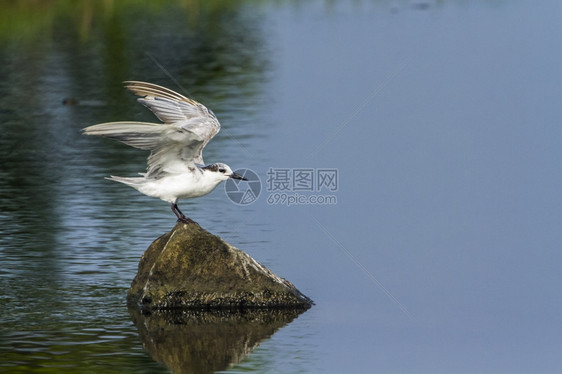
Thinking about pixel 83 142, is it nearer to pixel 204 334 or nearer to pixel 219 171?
pixel 219 171

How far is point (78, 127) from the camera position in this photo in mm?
20672

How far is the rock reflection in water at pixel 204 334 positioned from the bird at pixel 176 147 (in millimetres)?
996

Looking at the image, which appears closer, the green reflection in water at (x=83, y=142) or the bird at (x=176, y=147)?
the green reflection in water at (x=83, y=142)

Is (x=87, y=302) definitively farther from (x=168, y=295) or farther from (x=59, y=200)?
(x=59, y=200)

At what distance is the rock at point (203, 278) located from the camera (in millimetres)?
11227

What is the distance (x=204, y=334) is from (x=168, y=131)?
73.3 inches

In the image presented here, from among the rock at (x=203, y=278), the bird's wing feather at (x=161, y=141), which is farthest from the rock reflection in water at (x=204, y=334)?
the bird's wing feather at (x=161, y=141)

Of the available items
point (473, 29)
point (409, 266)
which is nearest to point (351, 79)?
point (473, 29)

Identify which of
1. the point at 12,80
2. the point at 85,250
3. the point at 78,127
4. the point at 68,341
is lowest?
the point at 68,341

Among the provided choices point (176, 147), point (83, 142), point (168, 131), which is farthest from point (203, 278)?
point (83, 142)

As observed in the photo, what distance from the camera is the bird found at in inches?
430

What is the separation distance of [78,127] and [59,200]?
5.00m

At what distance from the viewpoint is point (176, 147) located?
1112 cm

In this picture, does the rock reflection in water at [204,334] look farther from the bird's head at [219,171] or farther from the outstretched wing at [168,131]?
the outstretched wing at [168,131]
